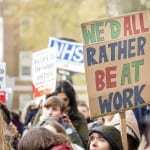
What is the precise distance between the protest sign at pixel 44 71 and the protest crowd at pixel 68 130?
16.5 inches

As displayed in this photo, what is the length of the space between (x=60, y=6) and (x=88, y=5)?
1.53 m

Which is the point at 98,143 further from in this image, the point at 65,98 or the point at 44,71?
the point at 44,71

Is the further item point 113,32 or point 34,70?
point 34,70

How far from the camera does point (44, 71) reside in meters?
8.82

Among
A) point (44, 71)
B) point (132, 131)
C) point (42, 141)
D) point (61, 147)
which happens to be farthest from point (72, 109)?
point (61, 147)

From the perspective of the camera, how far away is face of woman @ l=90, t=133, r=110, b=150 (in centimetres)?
539

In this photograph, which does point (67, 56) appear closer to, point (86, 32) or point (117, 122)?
point (117, 122)

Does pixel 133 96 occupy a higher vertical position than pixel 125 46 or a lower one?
lower

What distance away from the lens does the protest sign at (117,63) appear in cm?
536

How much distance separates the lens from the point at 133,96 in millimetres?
5434

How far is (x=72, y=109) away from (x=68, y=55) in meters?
2.64

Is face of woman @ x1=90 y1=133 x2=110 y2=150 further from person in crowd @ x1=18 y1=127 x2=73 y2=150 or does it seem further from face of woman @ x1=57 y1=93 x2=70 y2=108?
A: face of woman @ x1=57 y1=93 x2=70 y2=108

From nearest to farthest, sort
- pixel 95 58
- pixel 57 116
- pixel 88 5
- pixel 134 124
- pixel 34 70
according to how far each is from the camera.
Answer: pixel 95 58 < pixel 134 124 < pixel 57 116 < pixel 34 70 < pixel 88 5

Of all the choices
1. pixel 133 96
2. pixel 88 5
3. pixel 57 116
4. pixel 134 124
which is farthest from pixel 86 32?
pixel 88 5
